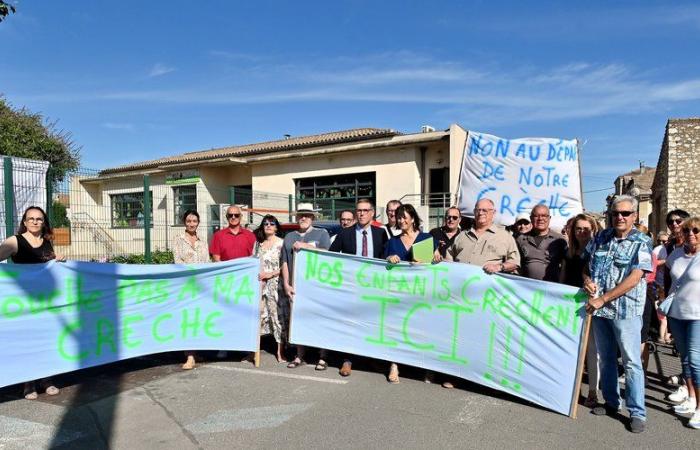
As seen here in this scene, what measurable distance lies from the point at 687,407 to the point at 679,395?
34 cm

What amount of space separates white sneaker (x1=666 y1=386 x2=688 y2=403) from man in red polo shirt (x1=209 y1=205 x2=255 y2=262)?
4.58 meters

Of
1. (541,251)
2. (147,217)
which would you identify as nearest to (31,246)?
(147,217)

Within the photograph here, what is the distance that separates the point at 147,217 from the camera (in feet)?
28.8

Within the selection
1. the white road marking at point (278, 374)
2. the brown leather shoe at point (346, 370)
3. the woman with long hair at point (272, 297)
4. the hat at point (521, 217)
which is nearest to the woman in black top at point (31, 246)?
the white road marking at point (278, 374)

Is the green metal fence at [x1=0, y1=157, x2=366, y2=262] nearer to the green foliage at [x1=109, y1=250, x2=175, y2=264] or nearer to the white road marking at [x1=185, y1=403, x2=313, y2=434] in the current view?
the green foliage at [x1=109, y1=250, x2=175, y2=264]

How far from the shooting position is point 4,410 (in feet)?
12.9

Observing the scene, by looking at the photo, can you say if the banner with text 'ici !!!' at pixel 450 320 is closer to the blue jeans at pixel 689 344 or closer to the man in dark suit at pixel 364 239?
the man in dark suit at pixel 364 239

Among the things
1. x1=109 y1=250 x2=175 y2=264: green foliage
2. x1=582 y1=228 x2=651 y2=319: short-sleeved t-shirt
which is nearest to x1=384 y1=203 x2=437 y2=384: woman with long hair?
x1=582 y1=228 x2=651 y2=319: short-sleeved t-shirt

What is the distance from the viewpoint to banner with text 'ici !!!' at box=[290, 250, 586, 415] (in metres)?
4.00

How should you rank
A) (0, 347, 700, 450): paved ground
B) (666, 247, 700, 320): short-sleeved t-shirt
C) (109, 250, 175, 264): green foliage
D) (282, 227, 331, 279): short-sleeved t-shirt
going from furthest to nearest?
(109, 250, 175, 264): green foliage < (282, 227, 331, 279): short-sleeved t-shirt < (666, 247, 700, 320): short-sleeved t-shirt < (0, 347, 700, 450): paved ground

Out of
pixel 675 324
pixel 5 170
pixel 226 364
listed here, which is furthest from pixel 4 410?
pixel 675 324

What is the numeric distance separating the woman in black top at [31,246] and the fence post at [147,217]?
4.12 meters

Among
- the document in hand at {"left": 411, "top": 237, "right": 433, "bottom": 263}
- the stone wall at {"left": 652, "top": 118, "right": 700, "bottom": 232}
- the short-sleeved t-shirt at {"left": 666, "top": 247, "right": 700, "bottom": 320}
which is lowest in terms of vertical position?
the short-sleeved t-shirt at {"left": 666, "top": 247, "right": 700, "bottom": 320}

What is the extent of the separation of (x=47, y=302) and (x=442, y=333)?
11.9 feet
